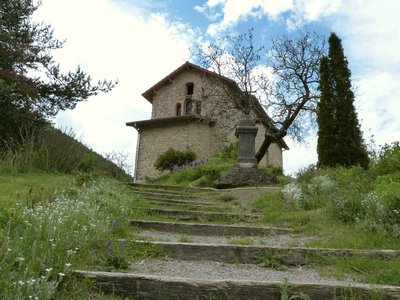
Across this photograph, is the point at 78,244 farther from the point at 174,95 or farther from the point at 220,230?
the point at 174,95

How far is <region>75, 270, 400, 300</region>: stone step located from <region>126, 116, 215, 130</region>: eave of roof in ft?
60.2

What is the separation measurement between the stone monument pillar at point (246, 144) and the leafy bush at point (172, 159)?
8.20 m

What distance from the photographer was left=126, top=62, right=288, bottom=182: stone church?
2098cm

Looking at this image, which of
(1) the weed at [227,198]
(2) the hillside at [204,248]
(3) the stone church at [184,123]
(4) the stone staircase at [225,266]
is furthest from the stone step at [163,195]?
(3) the stone church at [184,123]

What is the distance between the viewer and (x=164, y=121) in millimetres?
22469

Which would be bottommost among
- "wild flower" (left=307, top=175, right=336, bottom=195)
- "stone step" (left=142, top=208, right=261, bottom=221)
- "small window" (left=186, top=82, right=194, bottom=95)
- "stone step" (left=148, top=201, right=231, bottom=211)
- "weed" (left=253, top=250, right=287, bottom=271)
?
"weed" (left=253, top=250, right=287, bottom=271)

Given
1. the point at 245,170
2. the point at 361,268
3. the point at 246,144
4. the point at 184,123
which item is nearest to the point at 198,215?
the point at 361,268

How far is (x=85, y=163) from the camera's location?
35.0 feet

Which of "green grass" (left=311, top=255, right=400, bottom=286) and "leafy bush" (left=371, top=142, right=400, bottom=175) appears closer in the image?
"green grass" (left=311, top=255, right=400, bottom=286)

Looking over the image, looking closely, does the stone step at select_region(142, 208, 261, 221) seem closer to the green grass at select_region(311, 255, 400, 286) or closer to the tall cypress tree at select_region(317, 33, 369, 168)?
the green grass at select_region(311, 255, 400, 286)

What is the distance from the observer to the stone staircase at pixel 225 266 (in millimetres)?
2564

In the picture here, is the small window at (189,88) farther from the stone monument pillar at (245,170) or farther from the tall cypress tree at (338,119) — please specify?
the stone monument pillar at (245,170)

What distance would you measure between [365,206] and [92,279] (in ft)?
11.9

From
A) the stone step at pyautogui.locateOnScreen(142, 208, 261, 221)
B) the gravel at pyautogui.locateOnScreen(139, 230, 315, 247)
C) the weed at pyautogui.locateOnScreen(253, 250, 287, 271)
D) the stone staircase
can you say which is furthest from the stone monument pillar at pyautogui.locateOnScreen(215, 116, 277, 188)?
the weed at pyautogui.locateOnScreen(253, 250, 287, 271)
